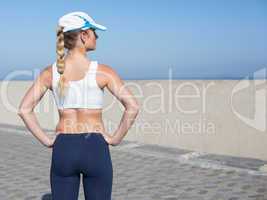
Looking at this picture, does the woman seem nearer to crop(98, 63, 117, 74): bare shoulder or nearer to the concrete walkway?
crop(98, 63, 117, 74): bare shoulder

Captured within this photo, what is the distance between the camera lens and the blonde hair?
9.08 feet

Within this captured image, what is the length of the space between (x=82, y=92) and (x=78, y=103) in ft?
0.30

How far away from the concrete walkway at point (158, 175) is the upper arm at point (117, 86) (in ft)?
9.14

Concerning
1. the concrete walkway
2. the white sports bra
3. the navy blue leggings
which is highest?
the white sports bra

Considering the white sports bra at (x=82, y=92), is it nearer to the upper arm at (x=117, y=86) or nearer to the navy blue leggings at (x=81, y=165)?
the upper arm at (x=117, y=86)

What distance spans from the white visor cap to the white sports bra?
243 millimetres

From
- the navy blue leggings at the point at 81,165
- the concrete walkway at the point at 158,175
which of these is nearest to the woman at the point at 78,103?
the navy blue leggings at the point at 81,165

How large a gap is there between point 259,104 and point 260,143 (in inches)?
27.8

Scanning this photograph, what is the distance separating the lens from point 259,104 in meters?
7.61

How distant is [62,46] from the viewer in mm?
2801

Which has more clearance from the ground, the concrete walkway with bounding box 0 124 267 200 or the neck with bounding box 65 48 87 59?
the neck with bounding box 65 48 87 59

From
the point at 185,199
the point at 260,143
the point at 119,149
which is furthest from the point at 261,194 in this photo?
the point at 119,149

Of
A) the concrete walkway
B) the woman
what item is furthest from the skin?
the concrete walkway

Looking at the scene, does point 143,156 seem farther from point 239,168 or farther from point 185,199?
point 185,199
